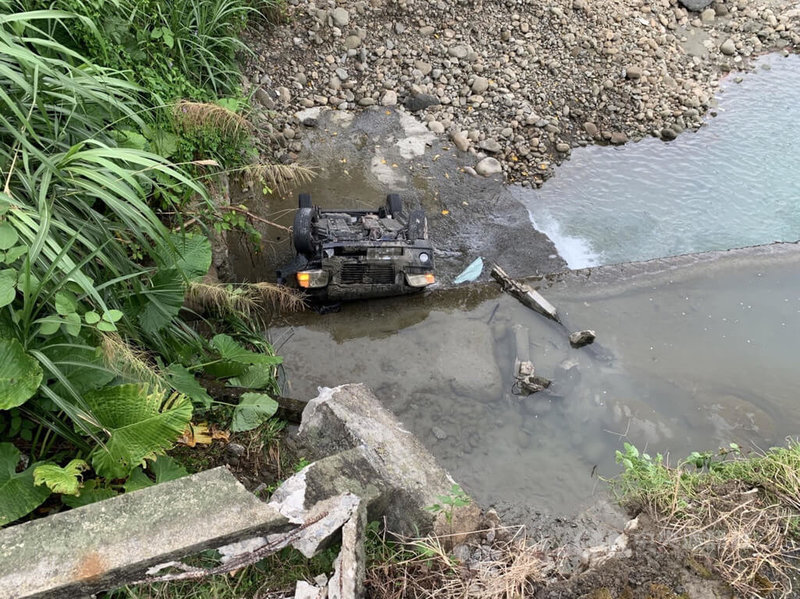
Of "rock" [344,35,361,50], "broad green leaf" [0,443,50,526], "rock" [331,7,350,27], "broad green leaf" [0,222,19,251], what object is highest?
"rock" [331,7,350,27]

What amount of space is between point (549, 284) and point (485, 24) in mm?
4403

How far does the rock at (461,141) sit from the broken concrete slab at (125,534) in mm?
5583

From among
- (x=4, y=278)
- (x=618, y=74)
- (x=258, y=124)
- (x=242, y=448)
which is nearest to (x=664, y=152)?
(x=618, y=74)

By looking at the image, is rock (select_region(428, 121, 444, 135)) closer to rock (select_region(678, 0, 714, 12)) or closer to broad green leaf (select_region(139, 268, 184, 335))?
broad green leaf (select_region(139, 268, 184, 335))

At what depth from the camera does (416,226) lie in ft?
17.6

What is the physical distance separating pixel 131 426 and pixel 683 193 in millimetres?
6735

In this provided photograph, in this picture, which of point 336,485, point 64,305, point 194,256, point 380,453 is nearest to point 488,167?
point 194,256

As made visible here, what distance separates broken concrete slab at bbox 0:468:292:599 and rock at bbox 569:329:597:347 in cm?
345

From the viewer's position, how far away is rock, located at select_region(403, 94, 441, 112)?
7.33 metres

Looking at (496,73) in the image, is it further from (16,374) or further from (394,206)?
(16,374)

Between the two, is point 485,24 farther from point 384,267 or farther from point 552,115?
point 384,267

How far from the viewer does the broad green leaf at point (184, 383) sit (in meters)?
3.41

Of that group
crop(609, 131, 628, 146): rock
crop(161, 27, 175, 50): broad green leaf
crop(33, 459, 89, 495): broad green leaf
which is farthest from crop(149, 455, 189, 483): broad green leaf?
crop(609, 131, 628, 146): rock

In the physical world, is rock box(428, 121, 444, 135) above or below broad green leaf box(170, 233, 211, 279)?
below
